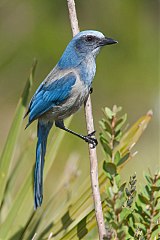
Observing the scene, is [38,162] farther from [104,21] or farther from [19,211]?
[104,21]

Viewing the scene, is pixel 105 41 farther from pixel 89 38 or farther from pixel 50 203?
pixel 50 203

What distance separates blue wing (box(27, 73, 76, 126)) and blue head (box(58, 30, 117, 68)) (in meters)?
0.08

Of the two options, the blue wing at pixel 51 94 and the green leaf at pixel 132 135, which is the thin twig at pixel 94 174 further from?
the blue wing at pixel 51 94

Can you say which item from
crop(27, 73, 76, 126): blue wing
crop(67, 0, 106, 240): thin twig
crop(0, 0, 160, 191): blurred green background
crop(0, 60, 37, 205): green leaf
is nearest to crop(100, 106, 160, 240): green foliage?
crop(67, 0, 106, 240): thin twig

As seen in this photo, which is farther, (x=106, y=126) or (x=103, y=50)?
(x=103, y=50)

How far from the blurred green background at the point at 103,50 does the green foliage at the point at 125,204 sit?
16.3ft

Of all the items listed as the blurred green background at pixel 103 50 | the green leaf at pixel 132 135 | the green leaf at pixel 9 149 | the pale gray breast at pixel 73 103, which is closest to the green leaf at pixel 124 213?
the green leaf at pixel 132 135

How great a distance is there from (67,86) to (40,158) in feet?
1.42

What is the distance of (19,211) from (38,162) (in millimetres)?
277

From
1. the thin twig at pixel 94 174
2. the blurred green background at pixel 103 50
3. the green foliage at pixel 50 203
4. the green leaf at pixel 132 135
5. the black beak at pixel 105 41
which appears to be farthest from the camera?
the blurred green background at pixel 103 50

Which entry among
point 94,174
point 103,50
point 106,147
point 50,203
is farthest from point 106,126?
point 103,50

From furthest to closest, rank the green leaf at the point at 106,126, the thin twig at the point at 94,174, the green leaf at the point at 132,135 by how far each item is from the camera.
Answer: the green leaf at the point at 132,135, the thin twig at the point at 94,174, the green leaf at the point at 106,126

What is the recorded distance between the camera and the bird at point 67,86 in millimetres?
3191

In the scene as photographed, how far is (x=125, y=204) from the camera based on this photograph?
6.30ft
